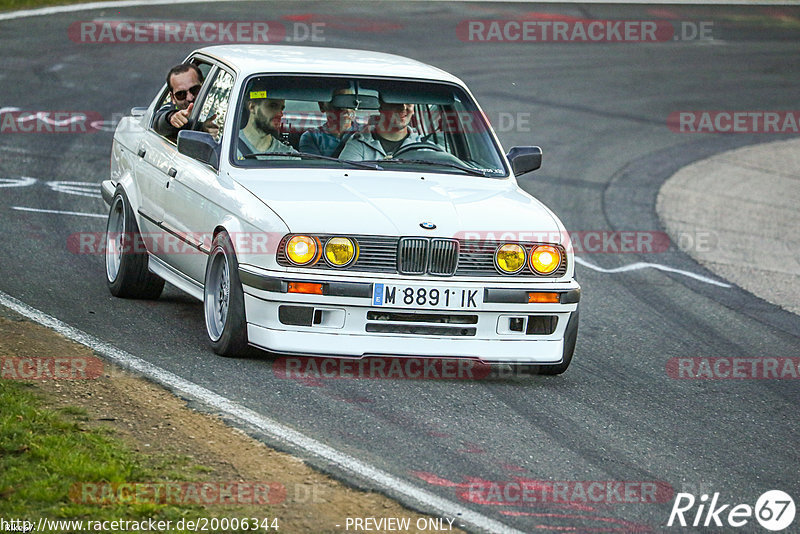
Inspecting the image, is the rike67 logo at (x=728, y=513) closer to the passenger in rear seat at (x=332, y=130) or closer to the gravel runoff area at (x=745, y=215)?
the passenger in rear seat at (x=332, y=130)

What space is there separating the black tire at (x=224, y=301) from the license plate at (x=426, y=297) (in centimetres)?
79

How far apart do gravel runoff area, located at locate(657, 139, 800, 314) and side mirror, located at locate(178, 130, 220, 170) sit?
5.39m

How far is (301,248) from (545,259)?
1.37 m

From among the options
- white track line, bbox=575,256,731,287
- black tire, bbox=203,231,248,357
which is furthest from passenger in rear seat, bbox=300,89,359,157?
white track line, bbox=575,256,731,287

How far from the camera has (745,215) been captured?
1542 cm

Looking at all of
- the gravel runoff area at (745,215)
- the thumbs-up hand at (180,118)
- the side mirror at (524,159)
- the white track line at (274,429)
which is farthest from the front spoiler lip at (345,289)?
the gravel runoff area at (745,215)

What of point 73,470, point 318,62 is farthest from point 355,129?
point 73,470

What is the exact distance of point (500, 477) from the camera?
19.3 feet

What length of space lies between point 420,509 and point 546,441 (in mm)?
1351

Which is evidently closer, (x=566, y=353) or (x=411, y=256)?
(x=411, y=256)

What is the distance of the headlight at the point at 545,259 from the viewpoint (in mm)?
7438

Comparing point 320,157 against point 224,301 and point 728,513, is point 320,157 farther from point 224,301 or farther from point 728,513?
point 728,513

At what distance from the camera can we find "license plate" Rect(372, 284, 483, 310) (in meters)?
7.17

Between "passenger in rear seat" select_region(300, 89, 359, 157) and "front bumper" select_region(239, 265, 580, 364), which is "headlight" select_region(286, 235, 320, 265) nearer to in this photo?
"front bumper" select_region(239, 265, 580, 364)
